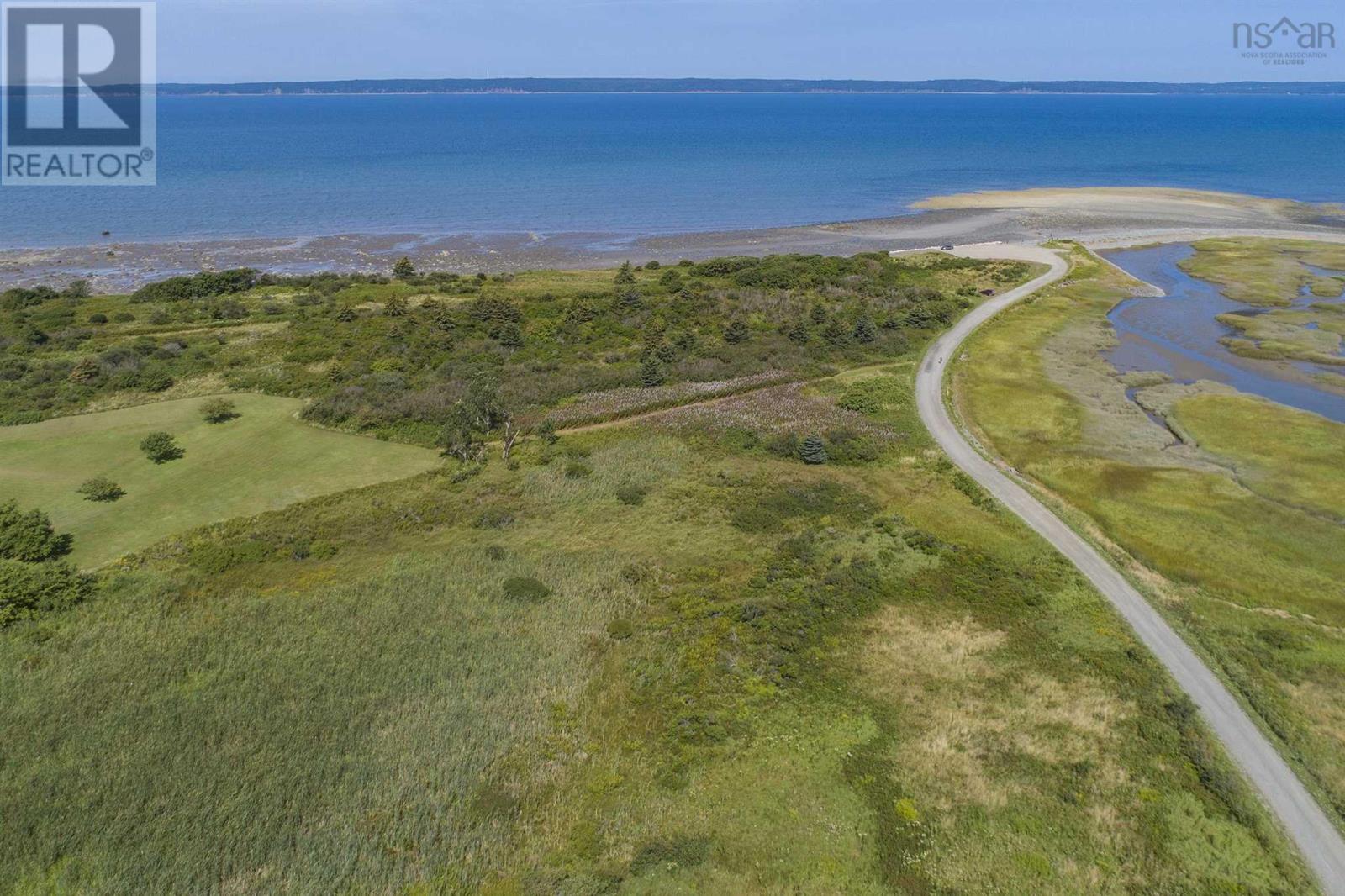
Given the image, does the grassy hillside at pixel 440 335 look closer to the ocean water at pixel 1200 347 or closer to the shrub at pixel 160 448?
the shrub at pixel 160 448

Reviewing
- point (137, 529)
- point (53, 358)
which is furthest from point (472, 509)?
point (53, 358)

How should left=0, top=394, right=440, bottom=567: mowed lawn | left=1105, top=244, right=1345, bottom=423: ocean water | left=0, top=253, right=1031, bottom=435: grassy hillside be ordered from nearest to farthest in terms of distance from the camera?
left=0, top=394, right=440, bottom=567: mowed lawn < left=0, top=253, right=1031, bottom=435: grassy hillside < left=1105, top=244, right=1345, bottom=423: ocean water

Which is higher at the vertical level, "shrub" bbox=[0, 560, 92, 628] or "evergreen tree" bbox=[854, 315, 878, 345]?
"evergreen tree" bbox=[854, 315, 878, 345]

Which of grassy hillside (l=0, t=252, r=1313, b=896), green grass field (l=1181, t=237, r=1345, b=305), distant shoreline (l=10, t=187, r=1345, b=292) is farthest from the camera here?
distant shoreline (l=10, t=187, r=1345, b=292)

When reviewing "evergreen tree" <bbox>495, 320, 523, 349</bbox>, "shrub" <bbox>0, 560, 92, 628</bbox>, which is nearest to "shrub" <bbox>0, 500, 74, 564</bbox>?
"shrub" <bbox>0, 560, 92, 628</bbox>

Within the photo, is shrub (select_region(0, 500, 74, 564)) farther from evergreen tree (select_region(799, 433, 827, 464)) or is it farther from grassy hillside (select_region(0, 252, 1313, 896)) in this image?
evergreen tree (select_region(799, 433, 827, 464))

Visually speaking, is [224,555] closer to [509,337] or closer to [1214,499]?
[509,337]

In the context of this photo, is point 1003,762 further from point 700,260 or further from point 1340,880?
point 700,260
